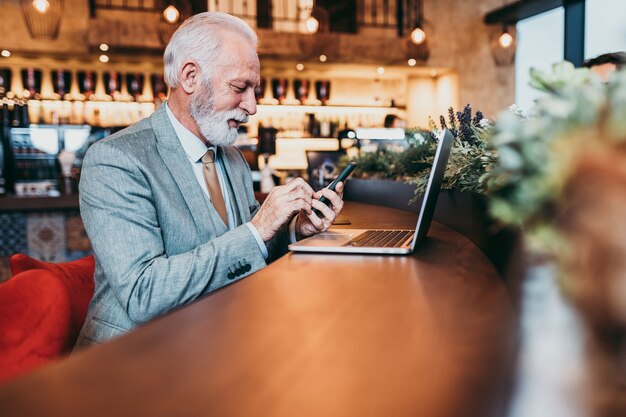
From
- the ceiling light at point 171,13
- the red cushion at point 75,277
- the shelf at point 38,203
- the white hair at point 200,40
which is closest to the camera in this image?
the red cushion at point 75,277

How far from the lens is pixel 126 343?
626mm

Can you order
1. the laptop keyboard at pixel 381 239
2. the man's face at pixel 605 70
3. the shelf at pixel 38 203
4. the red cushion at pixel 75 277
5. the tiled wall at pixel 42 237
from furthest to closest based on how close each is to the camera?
the tiled wall at pixel 42 237
the shelf at pixel 38 203
the red cushion at pixel 75 277
the laptop keyboard at pixel 381 239
the man's face at pixel 605 70

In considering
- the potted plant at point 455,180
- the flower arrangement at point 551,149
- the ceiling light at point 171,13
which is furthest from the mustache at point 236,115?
the ceiling light at point 171,13

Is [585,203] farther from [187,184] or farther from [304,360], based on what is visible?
[187,184]

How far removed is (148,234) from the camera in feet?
4.51

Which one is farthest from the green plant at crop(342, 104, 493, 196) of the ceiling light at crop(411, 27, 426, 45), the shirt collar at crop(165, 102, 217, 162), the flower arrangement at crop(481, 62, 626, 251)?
the ceiling light at crop(411, 27, 426, 45)

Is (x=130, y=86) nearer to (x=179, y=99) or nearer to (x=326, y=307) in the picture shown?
(x=179, y=99)

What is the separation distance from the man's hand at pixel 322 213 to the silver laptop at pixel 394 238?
40 millimetres

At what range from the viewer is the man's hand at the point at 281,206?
1.38m

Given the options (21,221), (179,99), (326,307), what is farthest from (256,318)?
(21,221)

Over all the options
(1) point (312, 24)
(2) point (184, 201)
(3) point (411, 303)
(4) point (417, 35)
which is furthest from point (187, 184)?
(4) point (417, 35)

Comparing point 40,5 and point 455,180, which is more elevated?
point 40,5

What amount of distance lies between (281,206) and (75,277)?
0.67 metres

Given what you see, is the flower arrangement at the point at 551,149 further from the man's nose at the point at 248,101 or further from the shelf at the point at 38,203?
the shelf at the point at 38,203
